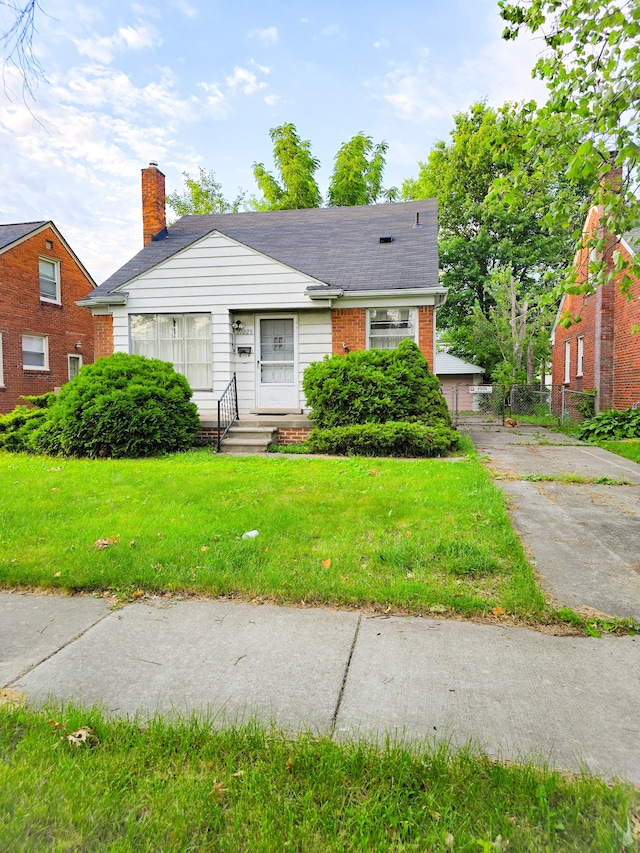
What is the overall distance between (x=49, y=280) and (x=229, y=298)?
11694 mm

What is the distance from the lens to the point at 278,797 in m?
1.61

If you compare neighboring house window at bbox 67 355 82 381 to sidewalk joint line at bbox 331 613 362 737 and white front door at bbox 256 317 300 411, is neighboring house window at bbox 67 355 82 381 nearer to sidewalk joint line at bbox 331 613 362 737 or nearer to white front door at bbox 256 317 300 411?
white front door at bbox 256 317 300 411

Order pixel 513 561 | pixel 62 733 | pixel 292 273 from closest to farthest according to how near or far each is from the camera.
Answer: 1. pixel 62 733
2. pixel 513 561
3. pixel 292 273

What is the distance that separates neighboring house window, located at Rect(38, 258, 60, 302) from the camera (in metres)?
18.8

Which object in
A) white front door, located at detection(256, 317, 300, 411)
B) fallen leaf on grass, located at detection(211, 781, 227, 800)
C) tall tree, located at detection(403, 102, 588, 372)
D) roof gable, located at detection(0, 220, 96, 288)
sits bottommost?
fallen leaf on grass, located at detection(211, 781, 227, 800)

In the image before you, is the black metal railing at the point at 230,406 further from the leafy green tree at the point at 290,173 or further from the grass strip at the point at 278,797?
the leafy green tree at the point at 290,173

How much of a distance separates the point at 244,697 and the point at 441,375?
91.8 ft

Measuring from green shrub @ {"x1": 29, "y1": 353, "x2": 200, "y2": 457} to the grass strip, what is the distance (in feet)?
23.3

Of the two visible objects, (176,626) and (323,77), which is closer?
(176,626)

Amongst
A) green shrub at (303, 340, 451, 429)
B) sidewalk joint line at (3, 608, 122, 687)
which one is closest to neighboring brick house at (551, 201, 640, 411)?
green shrub at (303, 340, 451, 429)

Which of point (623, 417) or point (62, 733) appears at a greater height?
point (623, 417)

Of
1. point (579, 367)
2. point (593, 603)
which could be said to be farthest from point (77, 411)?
point (579, 367)

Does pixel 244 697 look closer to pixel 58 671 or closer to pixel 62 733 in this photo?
pixel 62 733

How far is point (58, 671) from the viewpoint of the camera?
241cm
